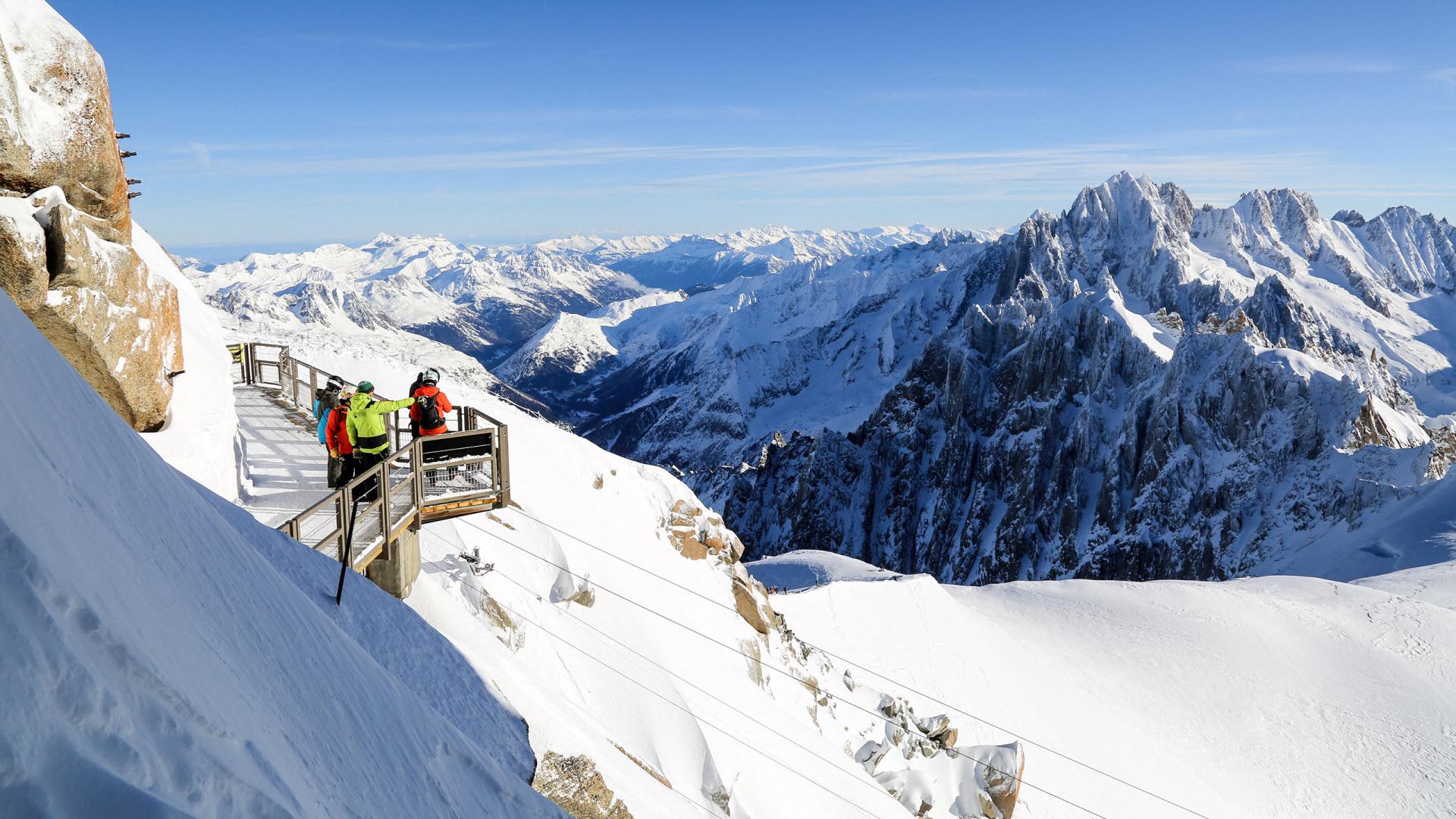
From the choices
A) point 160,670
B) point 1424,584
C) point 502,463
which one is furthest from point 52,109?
point 1424,584

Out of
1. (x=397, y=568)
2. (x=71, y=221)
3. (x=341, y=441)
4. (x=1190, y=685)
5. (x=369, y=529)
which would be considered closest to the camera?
(x=71, y=221)

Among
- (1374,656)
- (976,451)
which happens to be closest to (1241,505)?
(976,451)

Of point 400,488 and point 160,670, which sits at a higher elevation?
point 160,670

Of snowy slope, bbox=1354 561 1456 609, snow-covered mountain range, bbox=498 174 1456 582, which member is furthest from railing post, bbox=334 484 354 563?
snow-covered mountain range, bbox=498 174 1456 582

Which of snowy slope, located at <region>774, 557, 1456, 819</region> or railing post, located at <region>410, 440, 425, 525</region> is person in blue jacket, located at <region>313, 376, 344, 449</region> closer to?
railing post, located at <region>410, 440, 425, 525</region>

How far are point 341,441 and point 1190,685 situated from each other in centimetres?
3295

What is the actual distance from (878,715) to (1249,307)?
156 metres

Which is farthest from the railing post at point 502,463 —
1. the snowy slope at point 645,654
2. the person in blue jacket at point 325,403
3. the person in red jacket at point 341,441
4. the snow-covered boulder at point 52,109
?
the snow-covered boulder at point 52,109

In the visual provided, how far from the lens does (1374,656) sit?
34219mm

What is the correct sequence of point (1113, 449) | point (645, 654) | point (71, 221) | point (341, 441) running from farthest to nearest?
point (1113, 449) < point (645, 654) < point (341, 441) < point (71, 221)

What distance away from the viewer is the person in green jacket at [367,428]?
11.0 metres

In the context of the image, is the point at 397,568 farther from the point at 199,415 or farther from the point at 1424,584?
the point at 1424,584

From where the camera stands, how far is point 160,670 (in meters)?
2.86

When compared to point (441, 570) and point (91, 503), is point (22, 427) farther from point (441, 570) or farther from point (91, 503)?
point (441, 570)
